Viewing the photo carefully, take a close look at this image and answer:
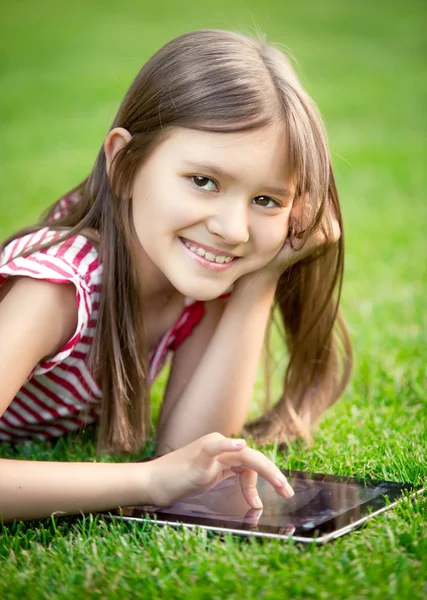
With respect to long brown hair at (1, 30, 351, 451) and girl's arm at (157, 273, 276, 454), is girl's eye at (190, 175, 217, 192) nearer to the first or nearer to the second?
long brown hair at (1, 30, 351, 451)

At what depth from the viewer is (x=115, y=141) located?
2.17 m

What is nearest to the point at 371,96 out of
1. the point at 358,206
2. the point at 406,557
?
the point at 358,206

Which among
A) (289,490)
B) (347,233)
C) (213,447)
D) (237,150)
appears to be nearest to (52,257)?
(237,150)

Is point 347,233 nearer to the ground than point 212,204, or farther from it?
nearer to the ground

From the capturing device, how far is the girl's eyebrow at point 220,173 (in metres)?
1.93

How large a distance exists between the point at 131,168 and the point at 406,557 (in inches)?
41.5

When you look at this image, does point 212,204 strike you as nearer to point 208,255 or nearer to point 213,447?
point 208,255

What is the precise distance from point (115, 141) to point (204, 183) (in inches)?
11.9

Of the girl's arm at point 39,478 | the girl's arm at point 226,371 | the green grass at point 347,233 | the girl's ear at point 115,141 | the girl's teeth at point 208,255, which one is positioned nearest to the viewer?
the green grass at point 347,233

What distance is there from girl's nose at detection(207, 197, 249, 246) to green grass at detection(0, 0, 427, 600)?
47 cm

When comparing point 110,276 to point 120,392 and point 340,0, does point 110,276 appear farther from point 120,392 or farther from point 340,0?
point 340,0

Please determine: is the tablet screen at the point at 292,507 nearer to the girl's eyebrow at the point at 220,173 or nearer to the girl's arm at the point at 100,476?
the girl's arm at the point at 100,476

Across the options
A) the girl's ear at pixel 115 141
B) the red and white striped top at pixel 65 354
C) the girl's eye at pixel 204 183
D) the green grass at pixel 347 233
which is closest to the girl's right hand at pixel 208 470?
the green grass at pixel 347 233

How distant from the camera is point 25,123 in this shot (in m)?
8.27
